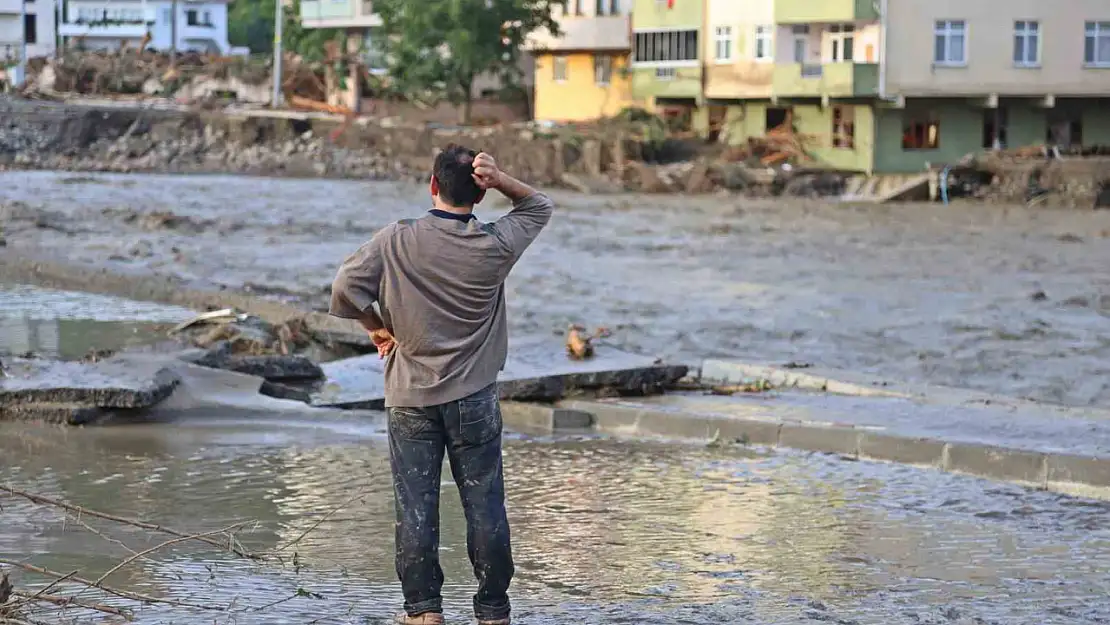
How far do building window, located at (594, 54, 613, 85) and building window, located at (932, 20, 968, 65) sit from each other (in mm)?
16679

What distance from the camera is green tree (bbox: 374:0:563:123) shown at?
60156 millimetres

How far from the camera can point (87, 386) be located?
32.5ft

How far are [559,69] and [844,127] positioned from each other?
665 inches

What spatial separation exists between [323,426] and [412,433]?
4.92 metres

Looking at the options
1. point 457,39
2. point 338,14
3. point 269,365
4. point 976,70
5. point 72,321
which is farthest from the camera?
point 338,14

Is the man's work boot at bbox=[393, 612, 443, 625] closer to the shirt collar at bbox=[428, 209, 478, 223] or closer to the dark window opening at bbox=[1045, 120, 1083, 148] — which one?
the shirt collar at bbox=[428, 209, 478, 223]

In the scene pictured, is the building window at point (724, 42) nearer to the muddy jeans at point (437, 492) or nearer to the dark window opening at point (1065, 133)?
the dark window opening at point (1065, 133)

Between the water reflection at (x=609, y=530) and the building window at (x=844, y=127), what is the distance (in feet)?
140

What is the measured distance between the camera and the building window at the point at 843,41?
51469mm

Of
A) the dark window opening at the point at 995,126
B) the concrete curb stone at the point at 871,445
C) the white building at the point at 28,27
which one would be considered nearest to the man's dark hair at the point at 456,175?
the concrete curb stone at the point at 871,445

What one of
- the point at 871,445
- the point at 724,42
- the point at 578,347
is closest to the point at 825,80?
the point at 724,42

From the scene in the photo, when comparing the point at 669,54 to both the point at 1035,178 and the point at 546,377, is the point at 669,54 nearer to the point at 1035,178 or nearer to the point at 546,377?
the point at 1035,178

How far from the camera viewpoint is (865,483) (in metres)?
8.61

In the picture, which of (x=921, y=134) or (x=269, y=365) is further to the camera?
(x=921, y=134)
